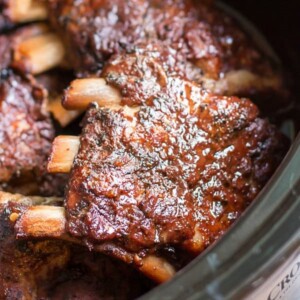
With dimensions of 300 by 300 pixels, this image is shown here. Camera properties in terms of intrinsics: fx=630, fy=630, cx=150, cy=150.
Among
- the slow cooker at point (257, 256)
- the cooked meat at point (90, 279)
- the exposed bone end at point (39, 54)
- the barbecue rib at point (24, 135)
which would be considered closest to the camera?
the slow cooker at point (257, 256)

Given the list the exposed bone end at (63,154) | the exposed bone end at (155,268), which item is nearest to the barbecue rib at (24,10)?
the exposed bone end at (63,154)

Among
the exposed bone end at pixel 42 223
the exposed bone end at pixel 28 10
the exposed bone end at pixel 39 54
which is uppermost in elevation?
the exposed bone end at pixel 28 10

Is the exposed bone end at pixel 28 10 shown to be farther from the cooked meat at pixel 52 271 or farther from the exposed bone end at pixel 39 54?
the cooked meat at pixel 52 271

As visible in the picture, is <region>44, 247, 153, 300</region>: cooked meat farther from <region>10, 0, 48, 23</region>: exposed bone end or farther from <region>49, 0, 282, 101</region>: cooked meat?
<region>10, 0, 48, 23</region>: exposed bone end

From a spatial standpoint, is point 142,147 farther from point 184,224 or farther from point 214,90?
point 214,90

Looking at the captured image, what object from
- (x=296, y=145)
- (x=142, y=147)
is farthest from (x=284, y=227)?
(x=142, y=147)
